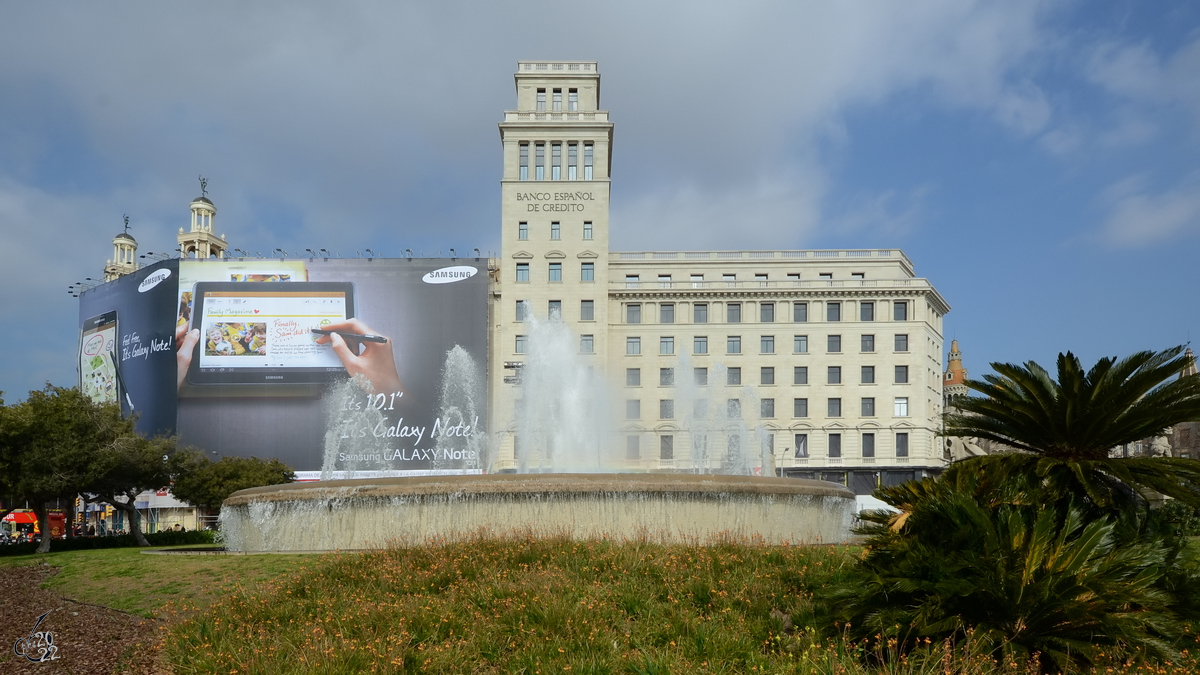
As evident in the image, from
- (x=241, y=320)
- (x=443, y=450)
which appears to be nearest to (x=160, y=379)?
(x=241, y=320)

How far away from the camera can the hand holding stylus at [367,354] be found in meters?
70.7

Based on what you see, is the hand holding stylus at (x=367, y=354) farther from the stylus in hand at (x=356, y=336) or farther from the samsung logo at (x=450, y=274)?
the samsung logo at (x=450, y=274)

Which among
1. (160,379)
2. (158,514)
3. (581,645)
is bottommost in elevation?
(158,514)

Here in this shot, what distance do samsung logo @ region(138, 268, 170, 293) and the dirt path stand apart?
6077cm

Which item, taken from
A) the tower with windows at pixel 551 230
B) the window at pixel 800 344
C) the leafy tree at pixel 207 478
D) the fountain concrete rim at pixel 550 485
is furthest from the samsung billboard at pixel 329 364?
the fountain concrete rim at pixel 550 485

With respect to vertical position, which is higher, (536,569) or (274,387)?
(274,387)

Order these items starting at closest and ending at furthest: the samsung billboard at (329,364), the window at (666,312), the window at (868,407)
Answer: the samsung billboard at (329,364)
the window at (868,407)
the window at (666,312)

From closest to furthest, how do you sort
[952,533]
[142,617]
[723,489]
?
[952,533] → [142,617] → [723,489]

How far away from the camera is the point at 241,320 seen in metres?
71.8

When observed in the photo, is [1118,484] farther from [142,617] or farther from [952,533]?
[142,617]

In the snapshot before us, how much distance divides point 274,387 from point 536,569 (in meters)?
62.9

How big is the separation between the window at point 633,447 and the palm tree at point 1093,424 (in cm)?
6000

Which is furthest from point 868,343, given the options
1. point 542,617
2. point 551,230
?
point 542,617

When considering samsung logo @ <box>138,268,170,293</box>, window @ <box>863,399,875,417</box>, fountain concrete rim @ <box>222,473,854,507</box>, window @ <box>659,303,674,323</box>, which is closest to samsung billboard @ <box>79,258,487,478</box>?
samsung logo @ <box>138,268,170,293</box>
